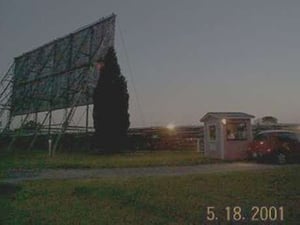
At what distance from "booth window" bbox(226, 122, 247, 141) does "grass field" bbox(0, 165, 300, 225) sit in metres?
10.2

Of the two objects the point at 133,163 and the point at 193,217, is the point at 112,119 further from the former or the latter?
the point at 193,217

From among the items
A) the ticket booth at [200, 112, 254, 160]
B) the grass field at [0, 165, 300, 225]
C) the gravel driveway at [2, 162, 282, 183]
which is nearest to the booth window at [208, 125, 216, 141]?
the ticket booth at [200, 112, 254, 160]

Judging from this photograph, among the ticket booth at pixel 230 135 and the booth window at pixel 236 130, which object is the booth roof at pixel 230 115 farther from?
the booth window at pixel 236 130

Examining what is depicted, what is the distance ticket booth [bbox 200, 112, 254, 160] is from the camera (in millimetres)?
22172

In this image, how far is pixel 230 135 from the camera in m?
22.5

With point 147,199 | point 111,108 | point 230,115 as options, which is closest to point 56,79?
point 111,108

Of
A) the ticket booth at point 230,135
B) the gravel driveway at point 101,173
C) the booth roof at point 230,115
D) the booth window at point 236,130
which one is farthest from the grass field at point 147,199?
the booth roof at point 230,115

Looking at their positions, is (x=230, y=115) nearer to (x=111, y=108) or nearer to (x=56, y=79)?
Answer: (x=111, y=108)

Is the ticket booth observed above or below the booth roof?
below

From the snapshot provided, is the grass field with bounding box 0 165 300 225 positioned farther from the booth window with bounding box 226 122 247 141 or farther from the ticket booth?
the booth window with bounding box 226 122 247 141

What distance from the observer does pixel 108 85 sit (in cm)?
2877

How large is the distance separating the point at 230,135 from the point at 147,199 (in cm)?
1426

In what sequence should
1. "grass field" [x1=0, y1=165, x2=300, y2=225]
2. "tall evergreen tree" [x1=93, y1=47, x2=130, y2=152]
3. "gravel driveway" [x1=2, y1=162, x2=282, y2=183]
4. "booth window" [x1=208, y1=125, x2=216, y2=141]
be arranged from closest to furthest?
"grass field" [x1=0, y1=165, x2=300, y2=225] → "gravel driveway" [x1=2, y1=162, x2=282, y2=183] → "booth window" [x1=208, y1=125, x2=216, y2=141] → "tall evergreen tree" [x1=93, y1=47, x2=130, y2=152]

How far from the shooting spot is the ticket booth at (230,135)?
22.2 meters
